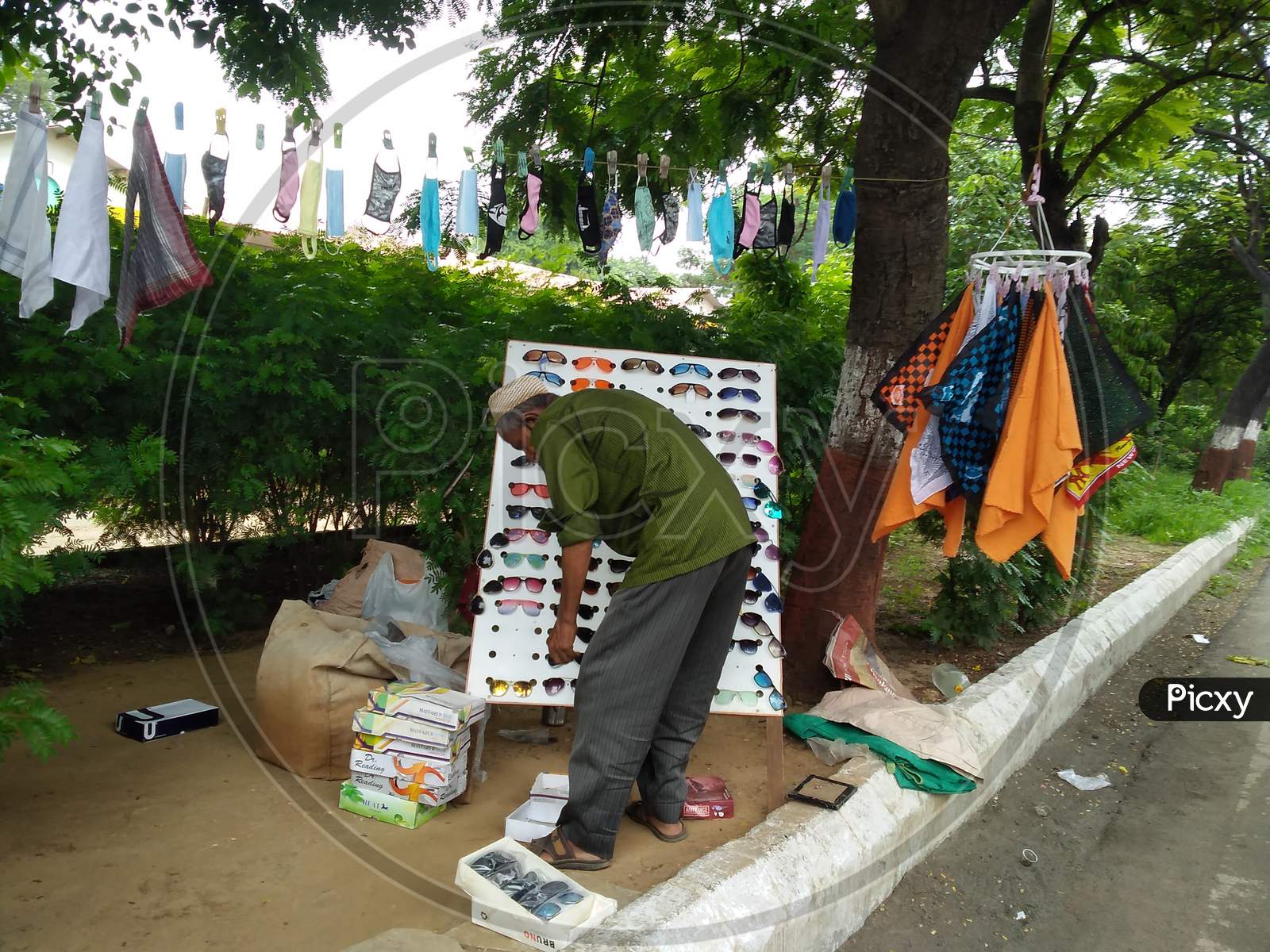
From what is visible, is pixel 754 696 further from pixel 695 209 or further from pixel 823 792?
pixel 695 209

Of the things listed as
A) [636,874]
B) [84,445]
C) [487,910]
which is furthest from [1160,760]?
[84,445]

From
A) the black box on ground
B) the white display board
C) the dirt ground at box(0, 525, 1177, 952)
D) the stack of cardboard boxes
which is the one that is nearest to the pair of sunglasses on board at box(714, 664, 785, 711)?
the white display board

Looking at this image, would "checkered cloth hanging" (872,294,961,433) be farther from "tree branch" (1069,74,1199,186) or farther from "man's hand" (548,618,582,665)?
"tree branch" (1069,74,1199,186)

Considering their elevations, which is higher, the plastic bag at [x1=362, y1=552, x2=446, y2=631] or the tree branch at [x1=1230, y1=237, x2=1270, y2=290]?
the tree branch at [x1=1230, y1=237, x2=1270, y2=290]

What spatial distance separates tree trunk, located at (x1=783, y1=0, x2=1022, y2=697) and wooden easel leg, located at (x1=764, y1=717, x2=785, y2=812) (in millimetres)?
1083

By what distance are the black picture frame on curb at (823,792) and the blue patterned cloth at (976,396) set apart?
1.29 m

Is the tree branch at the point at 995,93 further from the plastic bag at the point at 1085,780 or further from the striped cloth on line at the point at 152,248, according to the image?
the striped cloth on line at the point at 152,248

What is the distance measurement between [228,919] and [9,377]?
2.40 metres

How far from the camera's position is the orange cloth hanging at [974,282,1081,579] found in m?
3.40

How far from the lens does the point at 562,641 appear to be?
10.1 ft

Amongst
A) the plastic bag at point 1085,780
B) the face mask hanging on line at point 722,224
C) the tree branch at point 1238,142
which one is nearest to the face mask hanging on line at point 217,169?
the face mask hanging on line at point 722,224

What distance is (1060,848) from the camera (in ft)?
12.1

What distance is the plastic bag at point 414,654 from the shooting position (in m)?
3.68

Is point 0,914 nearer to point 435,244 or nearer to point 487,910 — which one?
point 487,910
